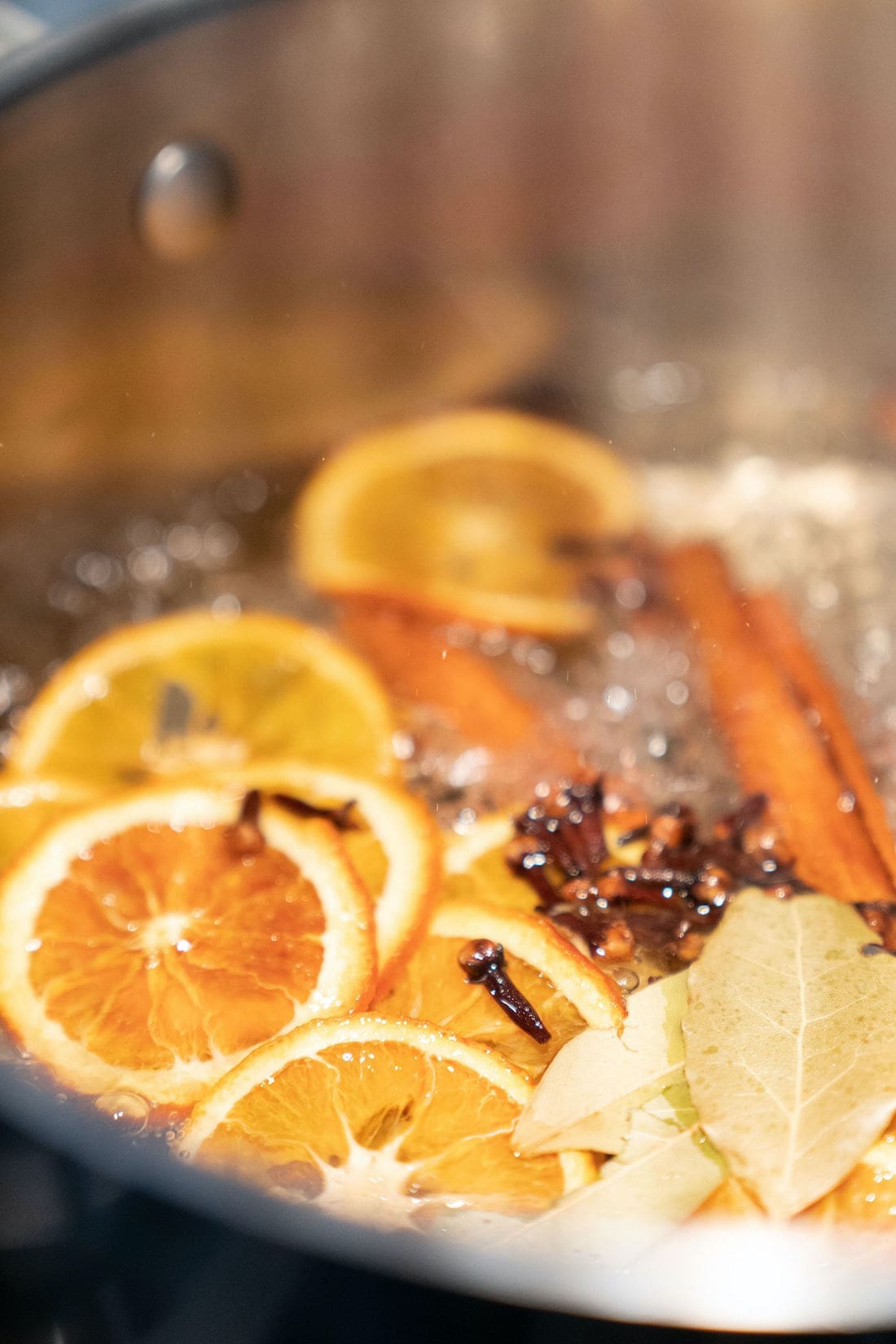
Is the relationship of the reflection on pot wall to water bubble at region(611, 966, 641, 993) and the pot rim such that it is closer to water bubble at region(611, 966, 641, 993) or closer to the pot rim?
the pot rim

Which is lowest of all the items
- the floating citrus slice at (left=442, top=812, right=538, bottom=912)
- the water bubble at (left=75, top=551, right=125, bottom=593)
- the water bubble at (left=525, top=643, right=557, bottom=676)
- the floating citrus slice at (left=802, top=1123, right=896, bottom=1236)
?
the water bubble at (left=525, top=643, right=557, bottom=676)

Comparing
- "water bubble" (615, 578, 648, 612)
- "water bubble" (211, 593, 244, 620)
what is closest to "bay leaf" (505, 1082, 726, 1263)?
"water bubble" (615, 578, 648, 612)

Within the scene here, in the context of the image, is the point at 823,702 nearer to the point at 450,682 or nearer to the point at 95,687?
the point at 450,682

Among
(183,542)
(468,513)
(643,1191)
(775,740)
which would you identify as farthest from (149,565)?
(643,1191)

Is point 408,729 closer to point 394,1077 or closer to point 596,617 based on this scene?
point 596,617

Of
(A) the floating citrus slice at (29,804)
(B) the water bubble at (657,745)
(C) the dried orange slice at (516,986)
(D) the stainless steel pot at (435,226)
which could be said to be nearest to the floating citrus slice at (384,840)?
(C) the dried orange slice at (516,986)

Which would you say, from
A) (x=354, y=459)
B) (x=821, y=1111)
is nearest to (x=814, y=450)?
(x=354, y=459)
